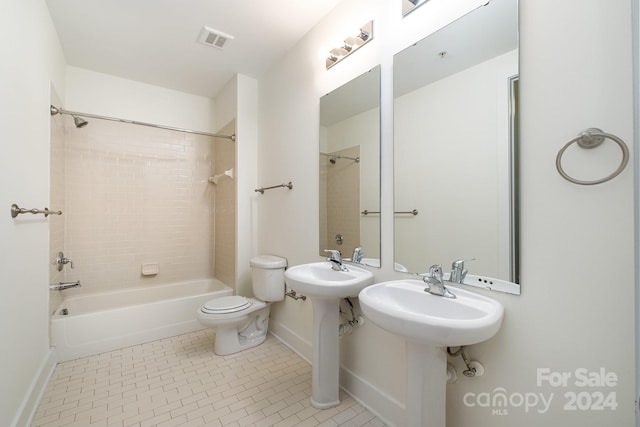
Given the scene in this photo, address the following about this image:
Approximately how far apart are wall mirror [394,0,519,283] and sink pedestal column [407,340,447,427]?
0.39 metres

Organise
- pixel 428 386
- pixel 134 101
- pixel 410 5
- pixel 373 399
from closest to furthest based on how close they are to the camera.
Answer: pixel 428 386
pixel 410 5
pixel 373 399
pixel 134 101

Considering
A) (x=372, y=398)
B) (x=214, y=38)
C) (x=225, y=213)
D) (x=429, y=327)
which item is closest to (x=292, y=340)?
(x=372, y=398)

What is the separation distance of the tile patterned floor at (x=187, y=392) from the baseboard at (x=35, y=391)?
43 mm

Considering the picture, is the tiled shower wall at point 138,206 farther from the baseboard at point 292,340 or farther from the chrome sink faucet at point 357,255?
the chrome sink faucet at point 357,255

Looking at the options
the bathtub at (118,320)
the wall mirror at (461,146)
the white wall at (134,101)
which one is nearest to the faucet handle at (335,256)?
the wall mirror at (461,146)

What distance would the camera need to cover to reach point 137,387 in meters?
1.81

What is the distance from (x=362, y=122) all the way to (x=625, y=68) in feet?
3.61

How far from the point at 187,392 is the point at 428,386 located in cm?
151

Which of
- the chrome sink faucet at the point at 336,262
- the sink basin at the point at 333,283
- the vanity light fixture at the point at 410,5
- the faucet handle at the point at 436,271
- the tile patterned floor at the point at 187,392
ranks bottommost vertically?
the tile patterned floor at the point at 187,392

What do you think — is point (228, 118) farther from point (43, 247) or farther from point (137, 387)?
point (137, 387)

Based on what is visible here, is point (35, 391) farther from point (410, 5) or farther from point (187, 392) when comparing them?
point (410, 5)

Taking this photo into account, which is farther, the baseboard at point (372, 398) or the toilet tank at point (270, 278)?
the toilet tank at point (270, 278)

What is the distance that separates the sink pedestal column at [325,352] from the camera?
1.60m

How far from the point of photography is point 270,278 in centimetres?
235
